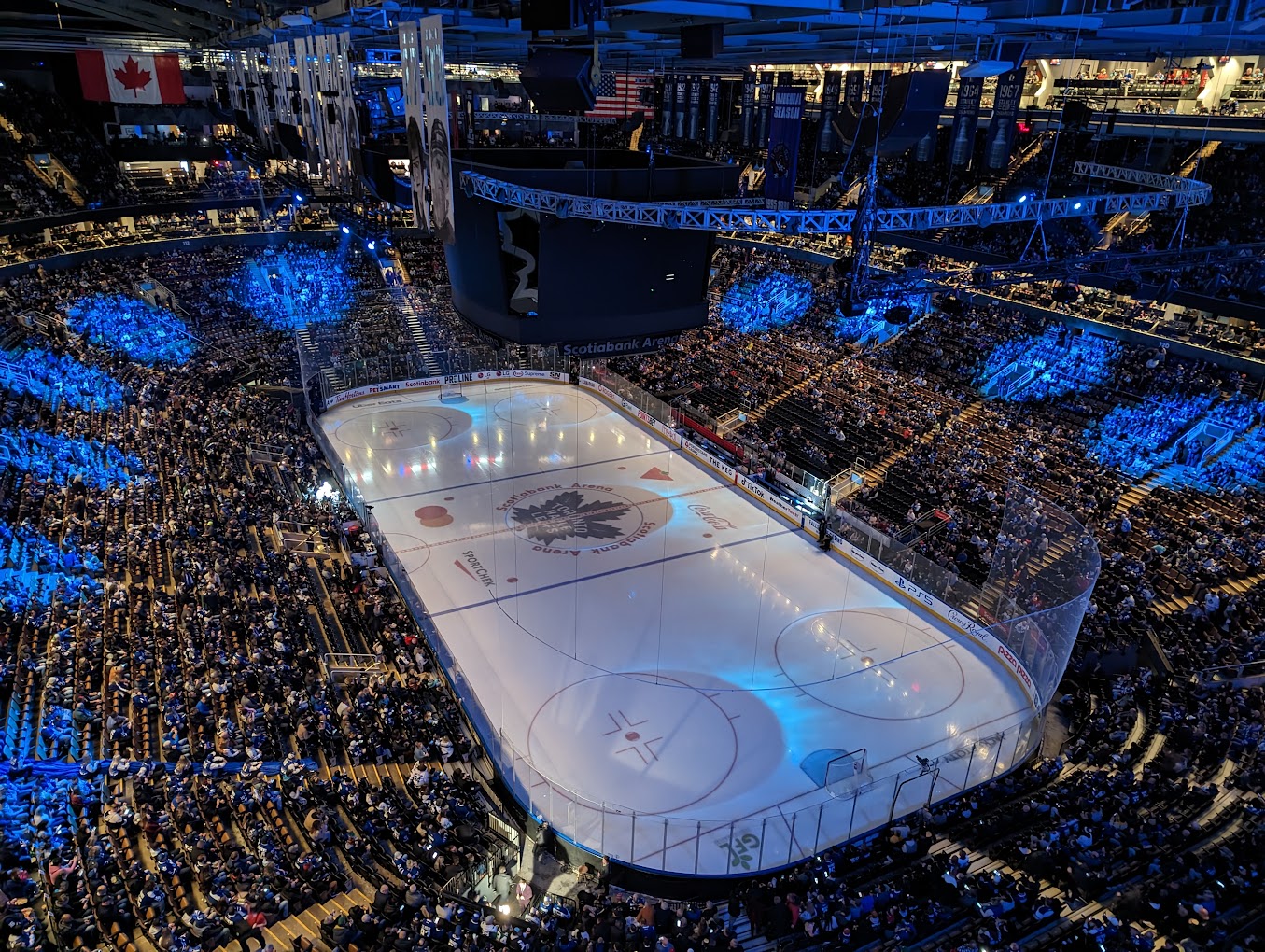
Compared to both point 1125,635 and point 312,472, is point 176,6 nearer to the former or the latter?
point 312,472

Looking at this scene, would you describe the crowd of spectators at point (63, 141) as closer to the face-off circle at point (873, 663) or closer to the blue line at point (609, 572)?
the blue line at point (609, 572)

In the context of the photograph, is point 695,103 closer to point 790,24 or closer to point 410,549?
point 790,24

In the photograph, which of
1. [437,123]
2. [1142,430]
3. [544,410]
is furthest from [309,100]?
[1142,430]

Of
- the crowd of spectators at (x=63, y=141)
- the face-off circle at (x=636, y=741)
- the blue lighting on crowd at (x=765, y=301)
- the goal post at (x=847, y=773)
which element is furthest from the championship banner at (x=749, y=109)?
the crowd of spectators at (x=63, y=141)

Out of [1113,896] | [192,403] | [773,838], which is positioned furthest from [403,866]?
[192,403]

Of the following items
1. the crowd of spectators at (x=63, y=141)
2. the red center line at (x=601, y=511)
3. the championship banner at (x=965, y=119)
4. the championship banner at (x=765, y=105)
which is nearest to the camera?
the championship banner at (x=965, y=119)

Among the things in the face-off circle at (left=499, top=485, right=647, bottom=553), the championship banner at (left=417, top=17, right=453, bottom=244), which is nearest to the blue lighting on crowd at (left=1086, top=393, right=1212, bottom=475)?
the face-off circle at (left=499, top=485, right=647, bottom=553)

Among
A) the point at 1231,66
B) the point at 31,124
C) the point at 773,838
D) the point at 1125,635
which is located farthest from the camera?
the point at 31,124
